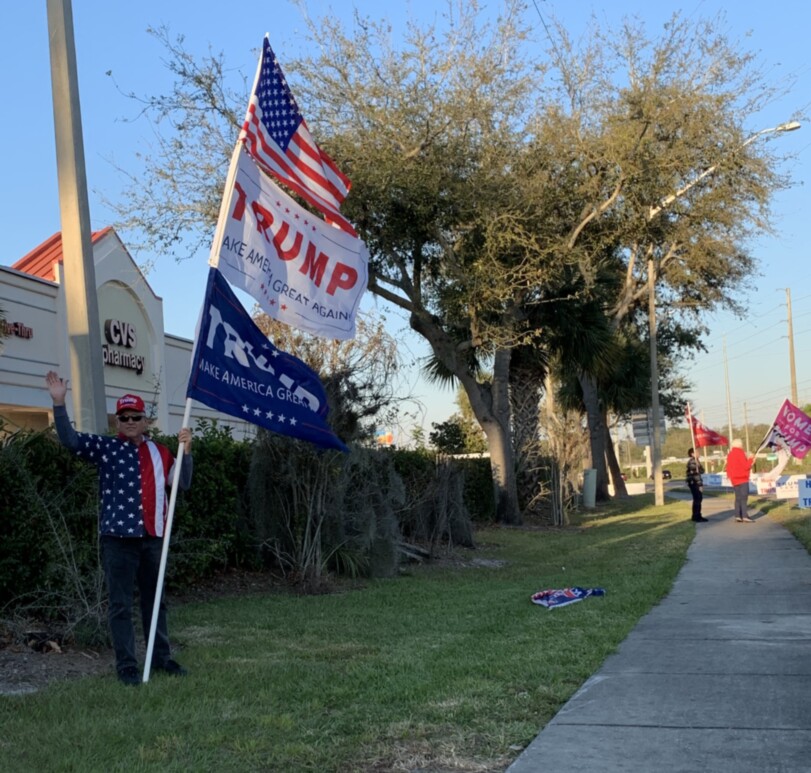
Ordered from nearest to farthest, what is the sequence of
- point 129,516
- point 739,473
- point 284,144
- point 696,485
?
point 129,516 < point 284,144 < point 739,473 < point 696,485

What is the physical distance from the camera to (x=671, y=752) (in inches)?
189

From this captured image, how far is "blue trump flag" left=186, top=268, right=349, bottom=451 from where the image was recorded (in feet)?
22.6

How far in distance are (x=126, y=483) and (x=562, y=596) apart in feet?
16.6

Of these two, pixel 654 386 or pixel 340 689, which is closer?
pixel 340 689

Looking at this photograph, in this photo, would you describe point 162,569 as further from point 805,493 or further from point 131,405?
point 805,493

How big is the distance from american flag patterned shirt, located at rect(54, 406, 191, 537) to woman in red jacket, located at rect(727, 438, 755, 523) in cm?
1640

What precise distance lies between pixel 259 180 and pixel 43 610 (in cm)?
379

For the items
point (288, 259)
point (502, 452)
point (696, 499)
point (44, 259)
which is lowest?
point (696, 499)

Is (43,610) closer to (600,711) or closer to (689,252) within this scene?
(600,711)

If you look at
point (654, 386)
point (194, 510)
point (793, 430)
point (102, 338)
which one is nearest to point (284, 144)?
point (194, 510)

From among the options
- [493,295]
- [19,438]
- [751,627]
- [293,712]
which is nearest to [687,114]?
[493,295]

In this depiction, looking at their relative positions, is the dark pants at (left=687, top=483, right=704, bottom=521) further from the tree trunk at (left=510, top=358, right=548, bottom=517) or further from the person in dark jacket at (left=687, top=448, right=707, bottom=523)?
the tree trunk at (left=510, top=358, right=548, bottom=517)

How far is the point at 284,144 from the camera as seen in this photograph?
8172 mm

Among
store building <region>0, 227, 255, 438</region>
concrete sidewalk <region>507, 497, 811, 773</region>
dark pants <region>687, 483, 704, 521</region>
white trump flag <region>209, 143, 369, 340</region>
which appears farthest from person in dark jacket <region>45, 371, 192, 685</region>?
dark pants <region>687, 483, 704, 521</region>
